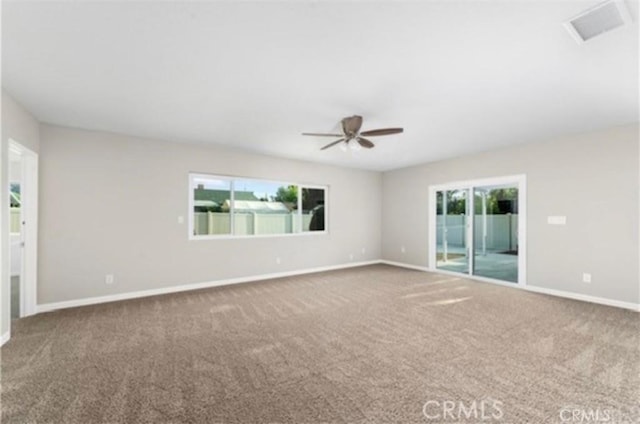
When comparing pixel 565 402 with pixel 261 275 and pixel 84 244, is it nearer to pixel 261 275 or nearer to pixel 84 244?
pixel 261 275

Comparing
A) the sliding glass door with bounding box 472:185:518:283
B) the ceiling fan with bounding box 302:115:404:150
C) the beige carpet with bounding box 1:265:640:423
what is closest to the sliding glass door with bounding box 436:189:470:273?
the sliding glass door with bounding box 472:185:518:283

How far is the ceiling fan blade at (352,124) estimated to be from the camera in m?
3.56

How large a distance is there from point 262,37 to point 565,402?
3.37m

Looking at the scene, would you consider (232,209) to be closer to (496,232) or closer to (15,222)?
(15,222)

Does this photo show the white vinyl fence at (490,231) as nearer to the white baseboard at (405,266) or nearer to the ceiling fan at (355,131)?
the white baseboard at (405,266)

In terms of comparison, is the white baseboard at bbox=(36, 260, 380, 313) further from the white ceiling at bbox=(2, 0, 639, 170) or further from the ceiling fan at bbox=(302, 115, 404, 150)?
the ceiling fan at bbox=(302, 115, 404, 150)

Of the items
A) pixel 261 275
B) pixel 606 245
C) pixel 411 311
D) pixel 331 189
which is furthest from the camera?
pixel 331 189

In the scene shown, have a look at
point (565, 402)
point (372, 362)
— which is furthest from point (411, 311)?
point (565, 402)

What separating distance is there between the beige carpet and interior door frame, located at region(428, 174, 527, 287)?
3.20ft

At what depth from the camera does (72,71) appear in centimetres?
255

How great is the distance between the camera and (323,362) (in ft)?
8.14

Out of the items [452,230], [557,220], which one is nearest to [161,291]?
[452,230]

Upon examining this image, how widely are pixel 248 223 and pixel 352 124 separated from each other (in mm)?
3161

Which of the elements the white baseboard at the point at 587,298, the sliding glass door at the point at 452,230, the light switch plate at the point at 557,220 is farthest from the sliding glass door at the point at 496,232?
the light switch plate at the point at 557,220
